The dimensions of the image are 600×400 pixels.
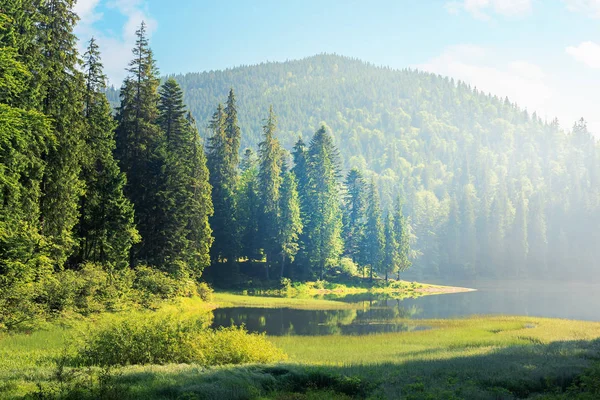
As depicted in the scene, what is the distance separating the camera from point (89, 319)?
3284 centimetres

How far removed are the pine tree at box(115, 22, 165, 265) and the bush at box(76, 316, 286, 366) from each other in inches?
1173

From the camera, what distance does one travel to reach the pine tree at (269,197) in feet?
258

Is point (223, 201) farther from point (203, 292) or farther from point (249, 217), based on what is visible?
point (203, 292)

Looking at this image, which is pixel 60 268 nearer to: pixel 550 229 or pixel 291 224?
pixel 291 224

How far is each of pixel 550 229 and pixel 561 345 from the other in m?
130

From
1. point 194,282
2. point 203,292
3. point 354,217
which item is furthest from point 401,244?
point 194,282

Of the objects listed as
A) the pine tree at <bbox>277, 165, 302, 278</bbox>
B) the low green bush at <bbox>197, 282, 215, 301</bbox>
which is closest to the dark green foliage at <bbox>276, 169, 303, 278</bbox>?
the pine tree at <bbox>277, 165, 302, 278</bbox>

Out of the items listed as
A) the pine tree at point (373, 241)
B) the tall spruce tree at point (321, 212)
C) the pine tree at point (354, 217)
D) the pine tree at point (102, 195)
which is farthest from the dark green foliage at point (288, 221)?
the pine tree at point (102, 195)

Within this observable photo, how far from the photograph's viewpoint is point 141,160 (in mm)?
51000

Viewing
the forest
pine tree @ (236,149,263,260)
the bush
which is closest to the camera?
the forest

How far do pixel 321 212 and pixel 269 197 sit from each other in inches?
377

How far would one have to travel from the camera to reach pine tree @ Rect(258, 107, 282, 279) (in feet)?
258

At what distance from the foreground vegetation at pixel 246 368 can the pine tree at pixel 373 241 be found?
56705 millimetres

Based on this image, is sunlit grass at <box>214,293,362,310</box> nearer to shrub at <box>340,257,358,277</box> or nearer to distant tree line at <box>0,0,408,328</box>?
distant tree line at <box>0,0,408,328</box>
